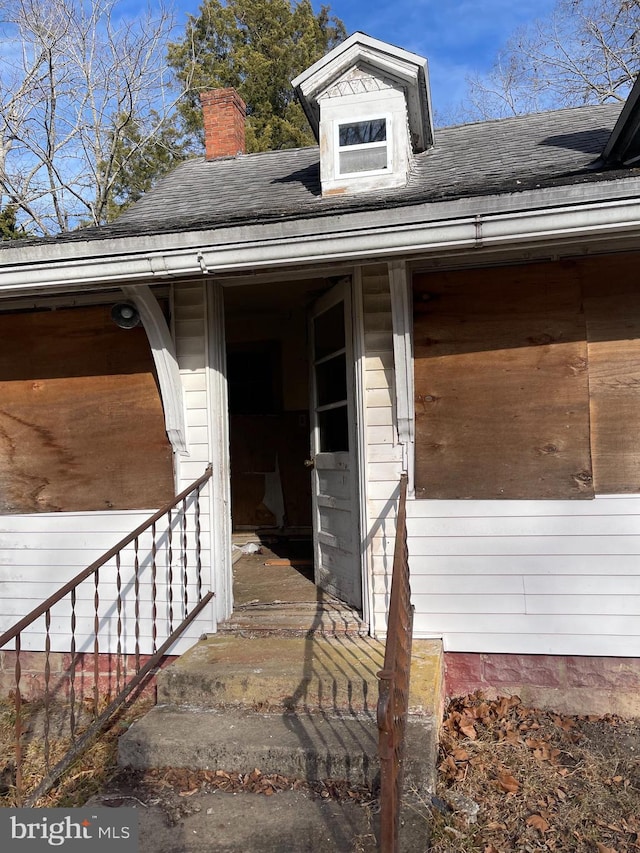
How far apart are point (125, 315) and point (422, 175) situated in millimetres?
2562

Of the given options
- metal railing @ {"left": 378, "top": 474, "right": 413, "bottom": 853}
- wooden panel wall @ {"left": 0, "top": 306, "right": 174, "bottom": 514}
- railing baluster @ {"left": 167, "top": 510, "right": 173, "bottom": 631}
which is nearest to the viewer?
metal railing @ {"left": 378, "top": 474, "right": 413, "bottom": 853}

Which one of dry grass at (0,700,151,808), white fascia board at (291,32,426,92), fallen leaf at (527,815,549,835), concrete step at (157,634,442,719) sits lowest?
dry grass at (0,700,151,808)

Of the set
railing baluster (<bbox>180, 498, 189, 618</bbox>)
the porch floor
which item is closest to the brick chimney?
the porch floor

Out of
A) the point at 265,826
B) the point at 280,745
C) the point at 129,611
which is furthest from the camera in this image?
the point at 129,611

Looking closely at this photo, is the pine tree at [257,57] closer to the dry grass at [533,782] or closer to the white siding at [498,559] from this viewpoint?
the white siding at [498,559]

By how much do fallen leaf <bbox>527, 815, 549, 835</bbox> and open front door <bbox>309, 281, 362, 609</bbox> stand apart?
175 centimetres

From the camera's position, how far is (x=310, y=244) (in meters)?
3.53

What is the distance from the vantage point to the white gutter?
3250mm

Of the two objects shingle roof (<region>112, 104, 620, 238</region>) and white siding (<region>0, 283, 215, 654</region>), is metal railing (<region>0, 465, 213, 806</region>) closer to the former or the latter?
white siding (<region>0, 283, 215, 654</region>)

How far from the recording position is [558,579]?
3.95 metres

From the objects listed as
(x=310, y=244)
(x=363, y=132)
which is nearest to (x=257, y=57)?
(x=363, y=132)

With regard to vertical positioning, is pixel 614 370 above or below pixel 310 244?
below

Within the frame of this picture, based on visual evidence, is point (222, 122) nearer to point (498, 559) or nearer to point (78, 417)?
point (78, 417)

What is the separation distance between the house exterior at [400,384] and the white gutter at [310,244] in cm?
1
